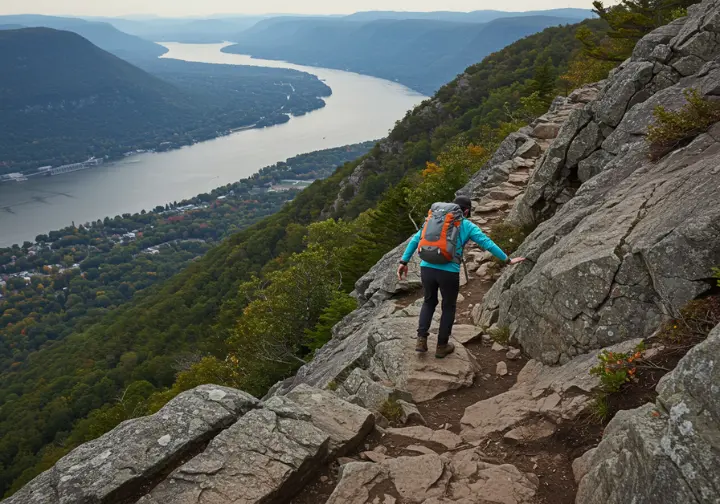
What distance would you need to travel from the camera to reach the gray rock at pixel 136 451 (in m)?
5.32

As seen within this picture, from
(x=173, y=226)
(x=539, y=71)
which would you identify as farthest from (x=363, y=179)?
(x=173, y=226)

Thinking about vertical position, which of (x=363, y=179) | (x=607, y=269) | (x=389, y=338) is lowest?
(x=363, y=179)

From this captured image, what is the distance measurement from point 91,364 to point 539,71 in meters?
55.1

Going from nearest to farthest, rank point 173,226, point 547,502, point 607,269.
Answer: point 547,502 < point 607,269 < point 173,226

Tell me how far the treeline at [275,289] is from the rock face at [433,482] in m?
11.4

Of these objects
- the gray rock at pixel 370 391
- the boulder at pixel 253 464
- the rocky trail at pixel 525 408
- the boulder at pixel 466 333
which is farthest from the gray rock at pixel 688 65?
the boulder at pixel 253 464

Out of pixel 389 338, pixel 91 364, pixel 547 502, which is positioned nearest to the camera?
pixel 547 502

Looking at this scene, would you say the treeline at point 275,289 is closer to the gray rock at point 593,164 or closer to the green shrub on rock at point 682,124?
the gray rock at point 593,164

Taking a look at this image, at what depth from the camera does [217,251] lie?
261 ft

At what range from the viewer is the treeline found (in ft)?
70.9

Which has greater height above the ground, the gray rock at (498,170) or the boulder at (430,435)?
the gray rock at (498,170)

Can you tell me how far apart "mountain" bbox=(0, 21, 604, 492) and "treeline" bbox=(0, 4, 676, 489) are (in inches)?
8.3

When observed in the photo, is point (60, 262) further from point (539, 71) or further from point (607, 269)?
point (607, 269)

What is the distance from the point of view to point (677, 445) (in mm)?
3801
